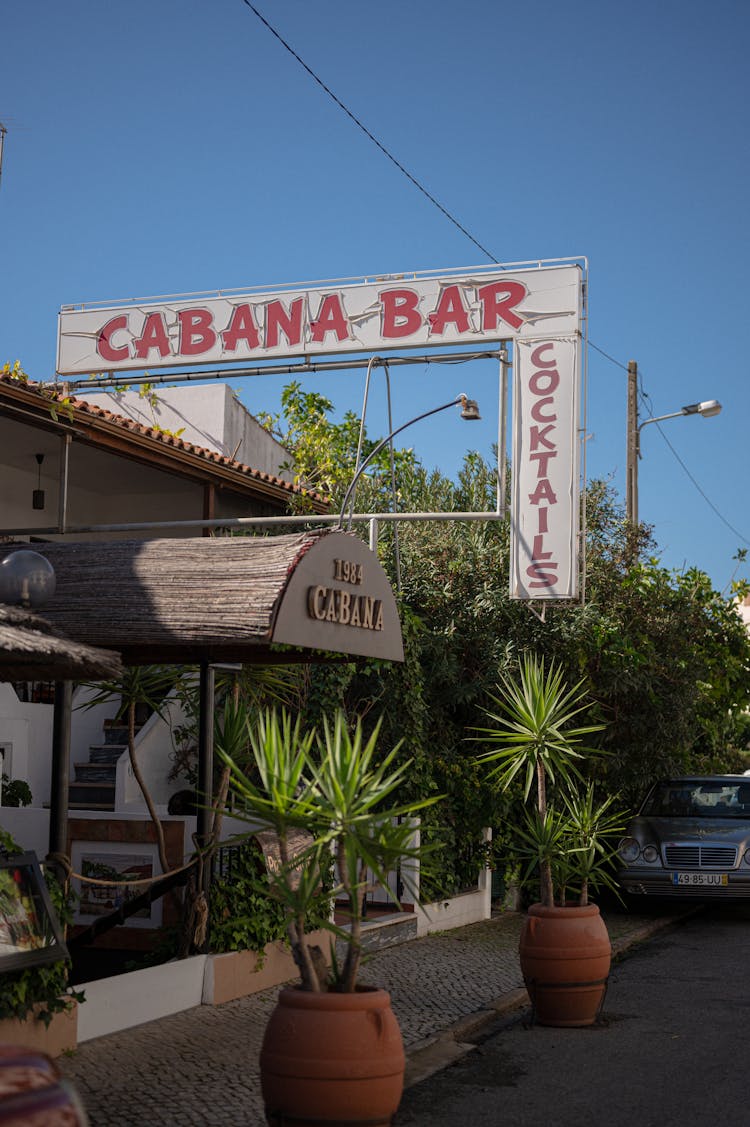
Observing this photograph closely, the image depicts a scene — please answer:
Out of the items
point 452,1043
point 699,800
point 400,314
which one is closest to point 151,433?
point 400,314

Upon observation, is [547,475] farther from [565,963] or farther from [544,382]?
[565,963]

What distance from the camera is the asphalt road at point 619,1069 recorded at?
20.7 ft

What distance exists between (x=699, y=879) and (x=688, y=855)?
29 cm

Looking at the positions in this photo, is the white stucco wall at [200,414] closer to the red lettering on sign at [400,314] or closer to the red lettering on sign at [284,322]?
the red lettering on sign at [284,322]

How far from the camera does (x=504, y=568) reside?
595 inches

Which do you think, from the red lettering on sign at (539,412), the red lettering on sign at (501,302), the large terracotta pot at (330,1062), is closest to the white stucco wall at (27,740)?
the red lettering on sign at (539,412)

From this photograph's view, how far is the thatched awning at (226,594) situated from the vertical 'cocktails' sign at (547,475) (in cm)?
528

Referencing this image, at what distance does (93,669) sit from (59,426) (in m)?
5.69

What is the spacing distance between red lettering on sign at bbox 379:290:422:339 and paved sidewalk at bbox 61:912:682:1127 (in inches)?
270

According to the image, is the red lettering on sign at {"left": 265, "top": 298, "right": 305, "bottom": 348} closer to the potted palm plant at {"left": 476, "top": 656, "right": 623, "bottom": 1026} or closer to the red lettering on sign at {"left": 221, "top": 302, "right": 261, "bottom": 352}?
the red lettering on sign at {"left": 221, "top": 302, "right": 261, "bottom": 352}

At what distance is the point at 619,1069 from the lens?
282 inches

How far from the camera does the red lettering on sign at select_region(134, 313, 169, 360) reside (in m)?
15.5

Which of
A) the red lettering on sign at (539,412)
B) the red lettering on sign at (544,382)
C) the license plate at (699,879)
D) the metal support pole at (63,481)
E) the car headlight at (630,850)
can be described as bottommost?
the license plate at (699,879)

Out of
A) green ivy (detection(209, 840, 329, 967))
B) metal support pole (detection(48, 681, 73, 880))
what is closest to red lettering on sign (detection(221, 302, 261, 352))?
green ivy (detection(209, 840, 329, 967))
